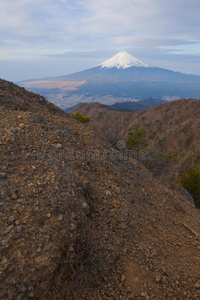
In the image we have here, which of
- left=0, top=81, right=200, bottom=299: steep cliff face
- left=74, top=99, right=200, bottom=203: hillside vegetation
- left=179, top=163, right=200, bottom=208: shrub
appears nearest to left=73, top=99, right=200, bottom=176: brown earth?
left=74, top=99, right=200, bottom=203: hillside vegetation

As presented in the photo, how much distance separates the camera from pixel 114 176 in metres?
5.09

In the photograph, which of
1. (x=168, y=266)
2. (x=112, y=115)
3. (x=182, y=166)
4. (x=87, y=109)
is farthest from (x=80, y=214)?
(x=87, y=109)

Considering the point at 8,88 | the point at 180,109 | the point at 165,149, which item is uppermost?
the point at 8,88

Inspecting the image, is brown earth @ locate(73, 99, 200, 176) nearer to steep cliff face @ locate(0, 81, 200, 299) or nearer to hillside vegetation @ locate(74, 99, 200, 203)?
hillside vegetation @ locate(74, 99, 200, 203)

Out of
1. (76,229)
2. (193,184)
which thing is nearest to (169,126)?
(193,184)

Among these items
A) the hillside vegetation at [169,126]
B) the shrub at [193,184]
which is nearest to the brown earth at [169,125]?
the hillside vegetation at [169,126]

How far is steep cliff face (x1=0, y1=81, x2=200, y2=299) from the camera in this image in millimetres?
2541

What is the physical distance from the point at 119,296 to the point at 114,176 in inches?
108

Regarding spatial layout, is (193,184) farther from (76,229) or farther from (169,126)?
(169,126)

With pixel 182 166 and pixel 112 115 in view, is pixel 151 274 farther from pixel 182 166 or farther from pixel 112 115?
pixel 112 115

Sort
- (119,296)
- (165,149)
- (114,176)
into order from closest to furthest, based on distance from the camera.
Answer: (119,296), (114,176), (165,149)

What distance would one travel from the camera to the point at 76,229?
3051mm

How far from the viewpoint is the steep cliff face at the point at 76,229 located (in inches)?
100

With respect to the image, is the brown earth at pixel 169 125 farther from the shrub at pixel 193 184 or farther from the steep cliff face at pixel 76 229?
the steep cliff face at pixel 76 229
